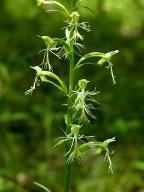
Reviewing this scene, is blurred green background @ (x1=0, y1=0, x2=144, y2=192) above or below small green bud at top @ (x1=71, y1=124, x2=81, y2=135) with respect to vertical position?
above

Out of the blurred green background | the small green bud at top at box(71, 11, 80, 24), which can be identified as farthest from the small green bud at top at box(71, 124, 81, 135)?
the blurred green background

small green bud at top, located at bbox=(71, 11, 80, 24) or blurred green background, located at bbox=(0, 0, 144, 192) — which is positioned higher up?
blurred green background, located at bbox=(0, 0, 144, 192)

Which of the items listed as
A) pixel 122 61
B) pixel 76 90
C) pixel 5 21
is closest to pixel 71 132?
pixel 76 90

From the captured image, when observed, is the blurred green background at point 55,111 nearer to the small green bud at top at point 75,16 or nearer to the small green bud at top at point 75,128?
the small green bud at top at point 75,16

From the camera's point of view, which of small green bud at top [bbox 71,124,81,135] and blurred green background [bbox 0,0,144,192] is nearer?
→ small green bud at top [bbox 71,124,81,135]

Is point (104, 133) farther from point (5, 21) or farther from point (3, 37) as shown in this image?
point (5, 21)

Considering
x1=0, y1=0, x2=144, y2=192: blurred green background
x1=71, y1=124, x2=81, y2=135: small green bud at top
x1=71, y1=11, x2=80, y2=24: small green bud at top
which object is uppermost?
x1=0, y1=0, x2=144, y2=192: blurred green background

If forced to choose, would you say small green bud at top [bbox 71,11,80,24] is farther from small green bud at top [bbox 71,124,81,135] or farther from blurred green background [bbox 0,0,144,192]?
small green bud at top [bbox 71,124,81,135]

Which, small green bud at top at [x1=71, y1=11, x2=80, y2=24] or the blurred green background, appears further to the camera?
the blurred green background
